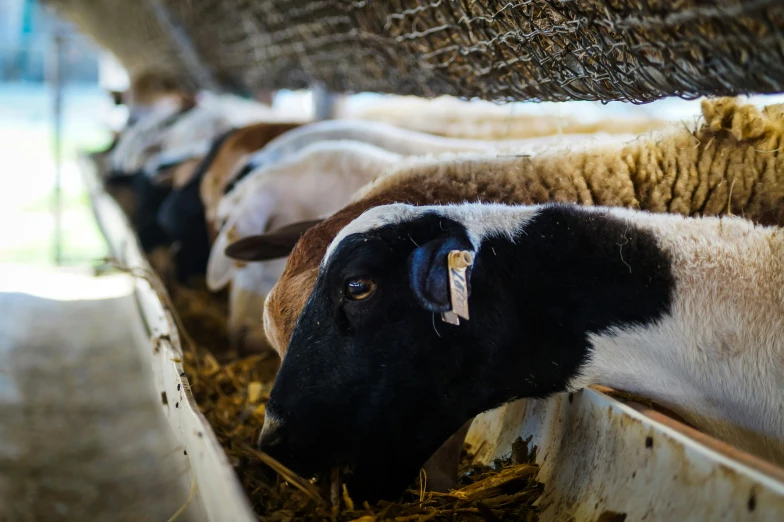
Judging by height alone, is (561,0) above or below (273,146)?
above

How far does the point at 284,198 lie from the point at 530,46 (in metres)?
1.67

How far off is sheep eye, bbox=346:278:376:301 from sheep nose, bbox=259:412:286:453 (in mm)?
425

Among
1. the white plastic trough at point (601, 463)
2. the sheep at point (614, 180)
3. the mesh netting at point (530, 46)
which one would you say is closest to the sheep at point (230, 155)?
the mesh netting at point (530, 46)

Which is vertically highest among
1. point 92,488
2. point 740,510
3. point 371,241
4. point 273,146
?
point 273,146

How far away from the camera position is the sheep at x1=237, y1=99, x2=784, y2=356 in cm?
247

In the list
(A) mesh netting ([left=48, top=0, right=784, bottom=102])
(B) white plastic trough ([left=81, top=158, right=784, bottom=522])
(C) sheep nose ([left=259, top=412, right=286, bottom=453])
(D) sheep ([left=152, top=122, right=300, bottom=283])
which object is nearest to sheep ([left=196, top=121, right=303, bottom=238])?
(D) sheep ([left=152, top=122, right=300, bottom=283])

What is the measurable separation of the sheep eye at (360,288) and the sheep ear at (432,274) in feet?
0.34

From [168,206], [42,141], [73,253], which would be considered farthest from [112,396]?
[42,141]

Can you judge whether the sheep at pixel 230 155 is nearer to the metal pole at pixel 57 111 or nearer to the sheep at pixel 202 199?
the sheep at pixel 202 199

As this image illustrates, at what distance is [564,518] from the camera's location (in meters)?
1.83

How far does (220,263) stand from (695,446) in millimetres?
2932

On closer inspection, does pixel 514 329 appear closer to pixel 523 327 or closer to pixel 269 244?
pixel 523 327

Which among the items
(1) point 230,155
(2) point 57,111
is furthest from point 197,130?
(2) point 57,111

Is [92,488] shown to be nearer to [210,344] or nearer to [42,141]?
[210,344]
